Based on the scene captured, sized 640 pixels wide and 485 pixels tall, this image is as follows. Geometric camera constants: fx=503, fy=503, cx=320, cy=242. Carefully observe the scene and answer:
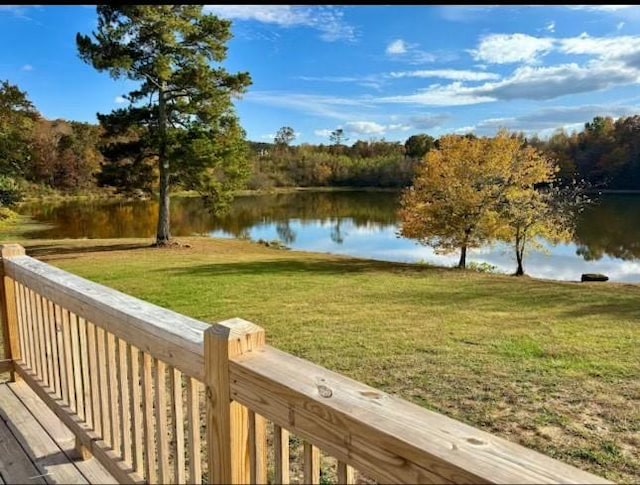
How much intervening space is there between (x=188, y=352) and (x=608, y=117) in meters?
46.6

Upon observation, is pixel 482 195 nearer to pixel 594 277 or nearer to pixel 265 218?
pixel 594 277

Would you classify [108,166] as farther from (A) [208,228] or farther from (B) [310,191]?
(B) [310,191]

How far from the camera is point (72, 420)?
2.10 m

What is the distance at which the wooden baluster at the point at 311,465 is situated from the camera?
3.51ft

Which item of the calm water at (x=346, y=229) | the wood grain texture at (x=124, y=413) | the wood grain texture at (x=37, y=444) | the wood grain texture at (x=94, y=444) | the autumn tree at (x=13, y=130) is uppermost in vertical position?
the autumn tree at (x=13, y=130)

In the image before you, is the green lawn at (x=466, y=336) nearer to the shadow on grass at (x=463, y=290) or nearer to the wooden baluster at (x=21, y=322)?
the shadow on grass at (x=463, y=290)

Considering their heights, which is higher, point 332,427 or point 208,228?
point 332,427

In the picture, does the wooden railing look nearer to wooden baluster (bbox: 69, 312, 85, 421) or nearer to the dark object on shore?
wooden baluster (bbox: 69, 312, 85, 421)

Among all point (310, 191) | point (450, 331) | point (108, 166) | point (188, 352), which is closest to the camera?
point (188, 352)

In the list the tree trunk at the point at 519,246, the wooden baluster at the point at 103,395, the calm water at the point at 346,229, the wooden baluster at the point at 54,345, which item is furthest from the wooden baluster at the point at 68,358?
the calm water at the point at 346,229

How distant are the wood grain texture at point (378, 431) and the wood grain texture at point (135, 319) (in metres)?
0.24

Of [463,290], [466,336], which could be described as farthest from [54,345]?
[463,290]

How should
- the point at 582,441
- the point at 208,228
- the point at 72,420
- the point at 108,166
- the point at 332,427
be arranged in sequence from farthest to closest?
the point at 208,228, the point at 108,166, the point at 582,441, the point at 72,420, the point at 332,427

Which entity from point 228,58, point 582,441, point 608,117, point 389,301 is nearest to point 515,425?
point 582,441
